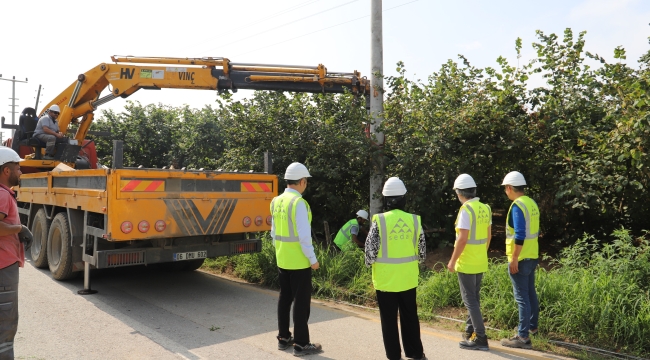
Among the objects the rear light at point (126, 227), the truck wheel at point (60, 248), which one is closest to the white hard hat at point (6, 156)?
the rear light at point (126, 227)

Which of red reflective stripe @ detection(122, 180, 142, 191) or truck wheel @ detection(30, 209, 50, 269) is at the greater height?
red reflective stripe @ detection(122, 180, 142, 191)

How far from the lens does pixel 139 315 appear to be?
19.7 ft

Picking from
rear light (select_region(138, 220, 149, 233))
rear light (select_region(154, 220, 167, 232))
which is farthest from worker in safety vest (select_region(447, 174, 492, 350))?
rear light (select_region(138, 220, 149, 233))

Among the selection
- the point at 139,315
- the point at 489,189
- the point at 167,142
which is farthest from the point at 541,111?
the point at 167,142

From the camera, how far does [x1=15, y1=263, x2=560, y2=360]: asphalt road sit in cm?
471

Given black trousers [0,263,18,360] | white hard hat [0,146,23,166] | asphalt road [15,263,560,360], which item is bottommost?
asphalt road [15,263,560,360]

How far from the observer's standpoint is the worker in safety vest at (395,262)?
4.16m

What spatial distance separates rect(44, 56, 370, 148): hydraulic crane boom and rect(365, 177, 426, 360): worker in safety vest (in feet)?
18.0

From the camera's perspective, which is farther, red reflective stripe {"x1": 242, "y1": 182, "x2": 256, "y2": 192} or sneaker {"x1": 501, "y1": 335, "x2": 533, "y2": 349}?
red reflective stripe {"x1": 242, "y1": 182, "x2": 256, "y2": 192}

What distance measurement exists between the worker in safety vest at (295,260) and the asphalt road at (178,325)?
19cm

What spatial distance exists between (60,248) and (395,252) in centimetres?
576

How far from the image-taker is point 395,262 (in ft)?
13.7

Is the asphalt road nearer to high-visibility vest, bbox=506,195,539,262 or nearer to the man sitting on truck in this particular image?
high-visibility vest, bbox=506,195,539,262

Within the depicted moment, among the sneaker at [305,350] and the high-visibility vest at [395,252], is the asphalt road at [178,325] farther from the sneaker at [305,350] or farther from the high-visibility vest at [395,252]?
the high-visibility vest at [395,252]
